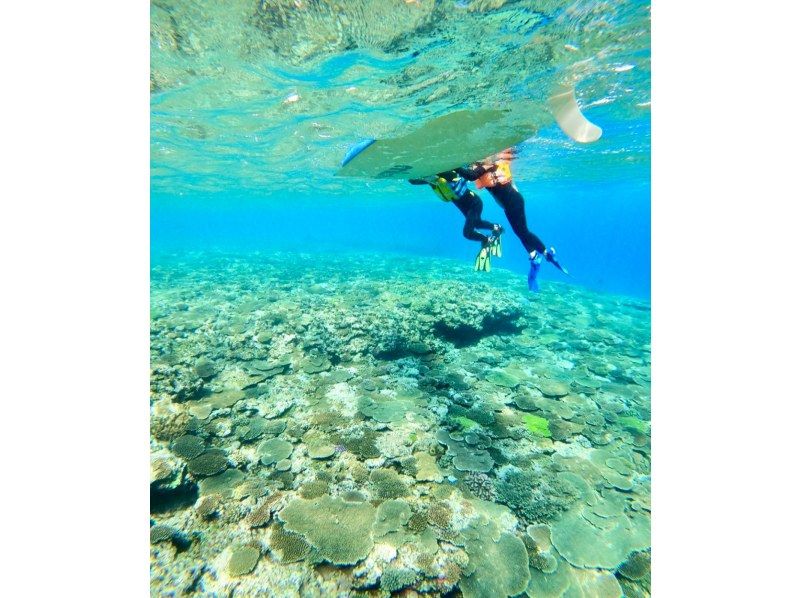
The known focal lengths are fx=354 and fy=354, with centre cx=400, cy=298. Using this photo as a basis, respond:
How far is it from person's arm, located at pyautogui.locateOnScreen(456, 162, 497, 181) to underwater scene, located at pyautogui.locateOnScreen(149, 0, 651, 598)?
49mm

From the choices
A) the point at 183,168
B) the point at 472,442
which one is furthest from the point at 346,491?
the point at 183,168

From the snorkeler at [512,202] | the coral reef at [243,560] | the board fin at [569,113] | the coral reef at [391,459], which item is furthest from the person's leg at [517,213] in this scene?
the coral reef at [243,560]

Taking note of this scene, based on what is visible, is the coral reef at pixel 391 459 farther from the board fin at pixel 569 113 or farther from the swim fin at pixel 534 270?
the board fin at pixel 569 113

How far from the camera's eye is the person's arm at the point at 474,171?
8.26 meters

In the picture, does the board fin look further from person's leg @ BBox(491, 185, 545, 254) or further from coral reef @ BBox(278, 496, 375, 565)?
coral reef @ BBox(278, 496, 375, 565)

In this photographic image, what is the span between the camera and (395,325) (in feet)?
32.5

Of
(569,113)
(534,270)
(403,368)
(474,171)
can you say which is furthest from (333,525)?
(569,113)

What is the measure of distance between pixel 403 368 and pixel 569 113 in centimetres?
885

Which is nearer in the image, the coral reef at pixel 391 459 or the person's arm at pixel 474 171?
the coral reef at pixel 391 459

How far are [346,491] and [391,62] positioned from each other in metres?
9.45

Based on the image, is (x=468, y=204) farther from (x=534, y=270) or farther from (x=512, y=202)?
(x=534, y=270)

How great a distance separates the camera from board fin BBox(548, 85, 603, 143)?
7973mm

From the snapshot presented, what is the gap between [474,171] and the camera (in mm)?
8617

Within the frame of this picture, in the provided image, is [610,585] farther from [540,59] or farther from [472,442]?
[540,59]
